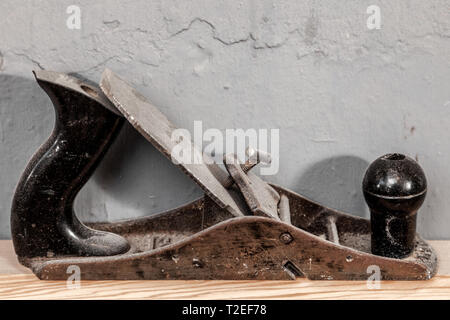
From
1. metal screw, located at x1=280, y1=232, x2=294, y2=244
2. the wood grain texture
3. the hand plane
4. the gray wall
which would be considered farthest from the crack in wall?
the wood grain texture

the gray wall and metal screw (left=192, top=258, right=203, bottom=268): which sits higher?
the gray wall

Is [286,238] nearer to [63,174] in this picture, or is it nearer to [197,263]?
[197,263]

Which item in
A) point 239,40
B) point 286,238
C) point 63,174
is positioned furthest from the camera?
point 239,40

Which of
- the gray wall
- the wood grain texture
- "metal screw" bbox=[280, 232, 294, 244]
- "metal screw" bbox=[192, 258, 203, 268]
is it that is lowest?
the wood grain texture

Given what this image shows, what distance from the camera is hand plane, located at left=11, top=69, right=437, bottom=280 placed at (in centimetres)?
164

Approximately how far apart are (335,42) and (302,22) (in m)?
0.12

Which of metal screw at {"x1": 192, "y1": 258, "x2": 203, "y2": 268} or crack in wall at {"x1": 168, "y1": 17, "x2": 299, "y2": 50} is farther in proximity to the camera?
crack in wall at {"x1": 168, "y1": 17, "x2": 299, "y2": 50}

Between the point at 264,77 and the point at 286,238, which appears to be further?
the point at 264,77

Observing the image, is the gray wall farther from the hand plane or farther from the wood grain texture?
the wood grain texture

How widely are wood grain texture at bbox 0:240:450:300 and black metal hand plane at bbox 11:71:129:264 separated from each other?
0.13 meters

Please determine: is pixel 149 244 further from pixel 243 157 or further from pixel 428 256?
pixel 428 256

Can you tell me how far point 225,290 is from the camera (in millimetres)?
1668

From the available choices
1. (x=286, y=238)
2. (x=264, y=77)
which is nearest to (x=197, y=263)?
(x=286, y=238)

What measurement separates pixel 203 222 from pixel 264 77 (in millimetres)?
529
